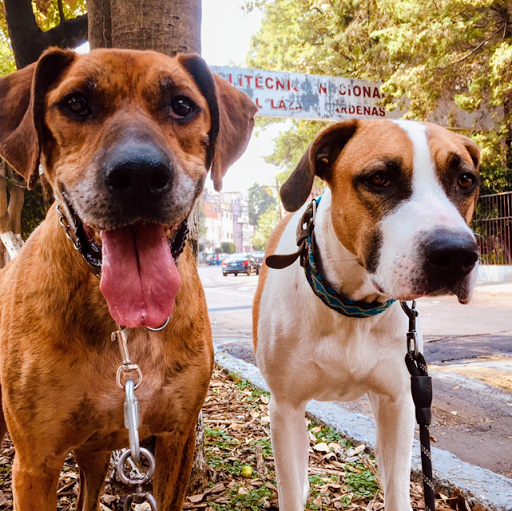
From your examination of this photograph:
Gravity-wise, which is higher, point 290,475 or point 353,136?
point 353,136

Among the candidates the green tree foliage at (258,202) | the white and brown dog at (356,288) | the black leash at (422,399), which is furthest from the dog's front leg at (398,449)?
the green tree foliage at (258,202)

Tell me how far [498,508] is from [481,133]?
44.7ft

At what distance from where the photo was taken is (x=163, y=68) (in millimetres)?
2164

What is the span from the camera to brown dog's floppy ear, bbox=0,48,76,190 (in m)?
1.97

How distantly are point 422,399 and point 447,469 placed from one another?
1.01 m

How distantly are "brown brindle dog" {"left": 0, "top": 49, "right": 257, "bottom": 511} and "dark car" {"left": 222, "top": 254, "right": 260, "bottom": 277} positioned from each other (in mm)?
32852

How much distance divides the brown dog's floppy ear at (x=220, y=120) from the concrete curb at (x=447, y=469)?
191 cm

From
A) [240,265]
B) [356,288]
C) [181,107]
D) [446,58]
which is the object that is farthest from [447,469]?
[240,265]

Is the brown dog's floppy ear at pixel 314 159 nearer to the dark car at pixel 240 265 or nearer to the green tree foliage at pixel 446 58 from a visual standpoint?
the green tree foliage at pixel 446 58

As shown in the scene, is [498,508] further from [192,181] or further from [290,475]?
[192,181]

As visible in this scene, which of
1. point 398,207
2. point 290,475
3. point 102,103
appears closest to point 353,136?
point 398,207

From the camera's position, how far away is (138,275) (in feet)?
6.14

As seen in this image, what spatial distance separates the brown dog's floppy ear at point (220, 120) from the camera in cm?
226

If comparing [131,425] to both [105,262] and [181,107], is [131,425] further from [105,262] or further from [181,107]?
[181,107]
